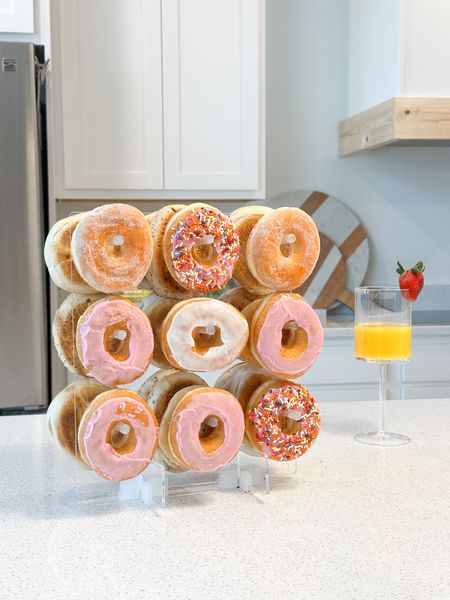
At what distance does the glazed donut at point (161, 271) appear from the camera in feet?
3.21

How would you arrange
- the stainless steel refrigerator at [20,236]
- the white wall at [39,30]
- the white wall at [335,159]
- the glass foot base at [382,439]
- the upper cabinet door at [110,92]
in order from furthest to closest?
the white wall at [335,159] < the upper cabinet door at [110,92] < the white wall at [39,30] < the stainless steel refrigerator at [20,236] < the glass foot base at [382,439]

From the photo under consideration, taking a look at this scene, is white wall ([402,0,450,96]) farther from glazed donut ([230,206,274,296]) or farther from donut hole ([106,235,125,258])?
donut hole ([106,235,125,258])

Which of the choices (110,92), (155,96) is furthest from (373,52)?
(110,92)

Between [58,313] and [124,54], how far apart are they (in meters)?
1.96

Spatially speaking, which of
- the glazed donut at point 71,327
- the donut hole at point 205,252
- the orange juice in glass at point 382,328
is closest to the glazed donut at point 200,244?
the donut hole at point 205,252

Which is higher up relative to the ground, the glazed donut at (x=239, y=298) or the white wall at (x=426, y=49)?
the white wall at (x=426, y=49)

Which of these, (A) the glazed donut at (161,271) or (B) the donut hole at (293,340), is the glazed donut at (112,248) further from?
(B) the donut hole at (293,340)

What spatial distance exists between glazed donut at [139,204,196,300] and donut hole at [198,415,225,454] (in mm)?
160

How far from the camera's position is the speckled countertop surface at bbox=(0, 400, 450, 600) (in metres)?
0.74

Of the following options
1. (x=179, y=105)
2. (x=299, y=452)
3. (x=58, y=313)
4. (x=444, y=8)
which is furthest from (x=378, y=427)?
(x=444, y=8)

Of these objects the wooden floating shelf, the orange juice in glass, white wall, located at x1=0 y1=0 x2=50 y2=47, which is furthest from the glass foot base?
white wall, located at x1=0 y1=0 x2=50 y2=47

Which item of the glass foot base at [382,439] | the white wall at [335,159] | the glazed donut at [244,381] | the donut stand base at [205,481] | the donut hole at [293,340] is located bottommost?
the glass foot base at [382,439]

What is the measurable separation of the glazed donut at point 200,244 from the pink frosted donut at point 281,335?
72mm

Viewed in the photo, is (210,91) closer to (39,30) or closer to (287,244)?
(39,30)
